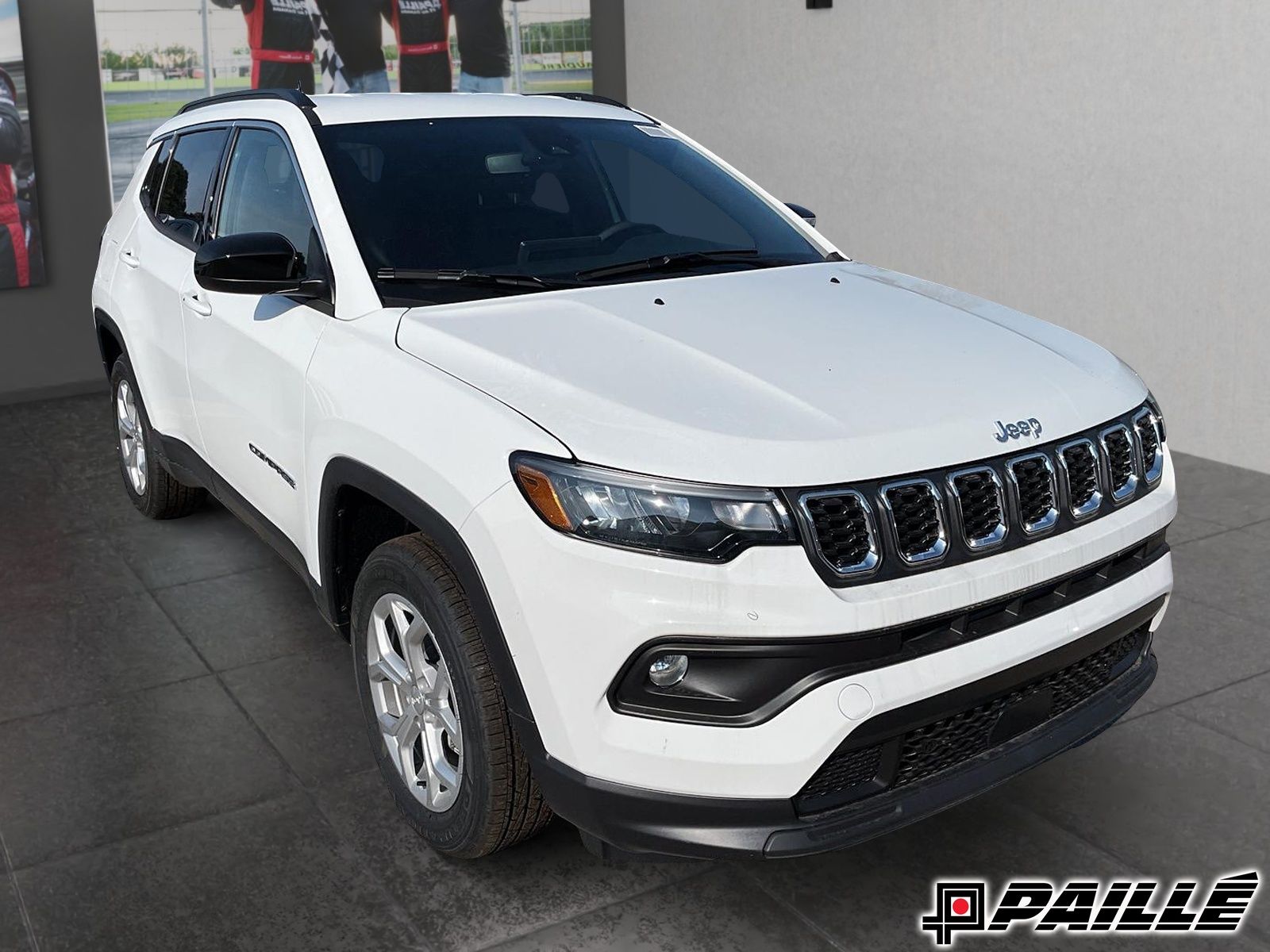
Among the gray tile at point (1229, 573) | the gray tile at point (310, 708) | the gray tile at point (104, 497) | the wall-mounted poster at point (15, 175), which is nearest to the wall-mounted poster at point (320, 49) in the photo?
the wall-mounted poster at point (15, 175)

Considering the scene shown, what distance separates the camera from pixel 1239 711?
3754mm

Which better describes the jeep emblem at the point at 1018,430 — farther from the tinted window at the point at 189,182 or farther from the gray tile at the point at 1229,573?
the tinted window at the point at 189,182

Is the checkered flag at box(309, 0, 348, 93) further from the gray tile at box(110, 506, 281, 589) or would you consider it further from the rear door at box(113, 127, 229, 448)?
the gray tile at box(110, 506, 281, 589)

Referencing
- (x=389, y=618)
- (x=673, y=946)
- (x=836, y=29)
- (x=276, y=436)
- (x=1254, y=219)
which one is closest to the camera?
(x=673, y=946)

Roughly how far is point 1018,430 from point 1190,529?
317 cm

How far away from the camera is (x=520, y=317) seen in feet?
10.0

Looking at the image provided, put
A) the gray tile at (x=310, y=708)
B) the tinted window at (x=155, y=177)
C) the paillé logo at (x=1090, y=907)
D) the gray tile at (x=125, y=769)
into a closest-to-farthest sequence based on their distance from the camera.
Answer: the paillé logo at (x=1090, y=907) → the gray tile at (x=125, y=769) → the gray tile at (x=310, y=708) → the tinted window at (x=155, y=177)

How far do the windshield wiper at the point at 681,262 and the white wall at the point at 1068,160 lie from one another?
3318 millimetres

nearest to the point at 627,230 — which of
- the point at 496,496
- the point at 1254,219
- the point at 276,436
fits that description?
the point at 276,436

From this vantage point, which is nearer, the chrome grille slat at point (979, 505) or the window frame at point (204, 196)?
the chrome grille slat at point (979, 505)

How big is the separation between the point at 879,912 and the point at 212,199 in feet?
10.1

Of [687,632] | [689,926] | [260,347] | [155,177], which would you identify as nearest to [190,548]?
[155,177]

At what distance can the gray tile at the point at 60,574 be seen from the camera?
4766 millimetres

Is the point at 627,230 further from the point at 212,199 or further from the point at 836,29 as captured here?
the point at 836,29
